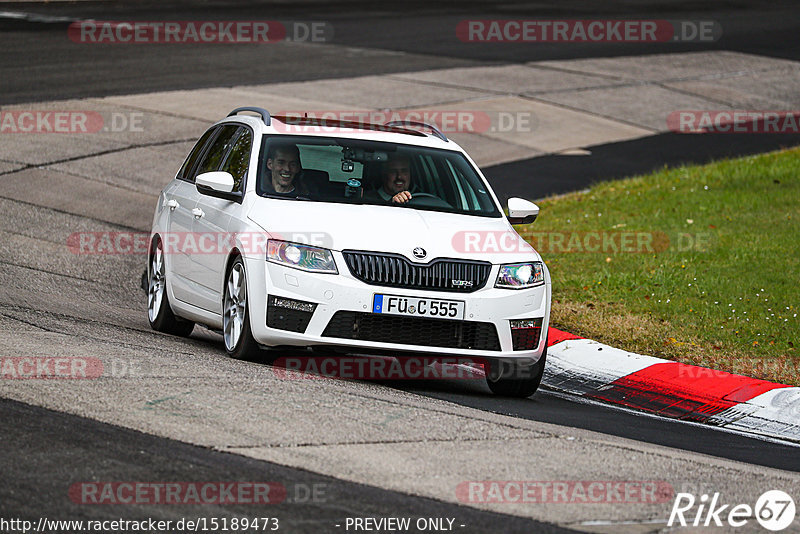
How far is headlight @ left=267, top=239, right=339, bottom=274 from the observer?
839cm

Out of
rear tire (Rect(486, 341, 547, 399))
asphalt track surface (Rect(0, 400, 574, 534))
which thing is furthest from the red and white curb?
asphalt track surface (Rect(0, 400, 574, 534))

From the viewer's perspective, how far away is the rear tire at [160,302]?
10.4m

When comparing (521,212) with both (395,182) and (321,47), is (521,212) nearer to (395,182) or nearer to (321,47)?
(395,182)

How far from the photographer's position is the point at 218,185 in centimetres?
919

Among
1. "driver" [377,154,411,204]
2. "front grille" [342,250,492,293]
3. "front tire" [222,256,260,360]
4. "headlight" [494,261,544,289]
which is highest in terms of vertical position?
"driver" [377,154,411,204]

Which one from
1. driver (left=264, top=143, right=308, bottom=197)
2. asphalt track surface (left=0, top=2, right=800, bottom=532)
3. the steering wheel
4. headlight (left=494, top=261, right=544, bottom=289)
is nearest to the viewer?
asphalt track surface (left=0, top=2, right=800, bottom=532)

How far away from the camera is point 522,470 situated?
643 centimetres

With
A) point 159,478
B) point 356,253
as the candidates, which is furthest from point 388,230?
point 159,478

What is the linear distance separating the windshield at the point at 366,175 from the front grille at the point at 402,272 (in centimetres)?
86

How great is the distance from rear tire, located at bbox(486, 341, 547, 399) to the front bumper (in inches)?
8.7

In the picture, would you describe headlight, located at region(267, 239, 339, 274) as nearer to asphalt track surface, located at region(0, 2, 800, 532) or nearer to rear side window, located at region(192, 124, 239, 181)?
asphalt track surface, located at region(0, 2, 800, 532)

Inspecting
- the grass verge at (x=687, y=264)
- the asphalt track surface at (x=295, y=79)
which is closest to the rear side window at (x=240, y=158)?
the asphalt track surface at (x=295, y=79)

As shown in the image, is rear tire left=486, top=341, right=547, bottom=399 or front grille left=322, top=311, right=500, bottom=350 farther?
rear tire left=486, top=341, right=547, bottom=399

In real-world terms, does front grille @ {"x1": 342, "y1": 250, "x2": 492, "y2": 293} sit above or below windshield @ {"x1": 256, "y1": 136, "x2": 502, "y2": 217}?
below
